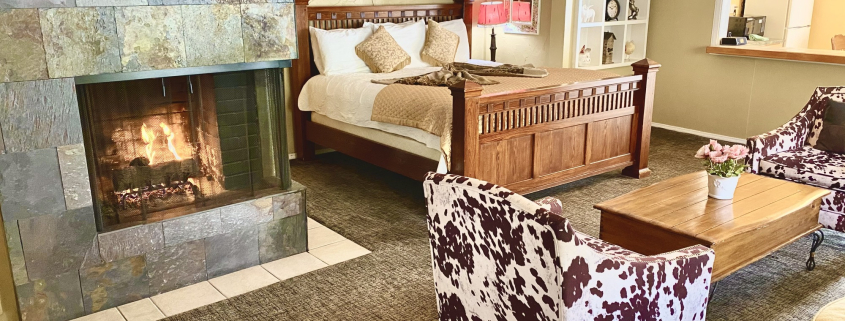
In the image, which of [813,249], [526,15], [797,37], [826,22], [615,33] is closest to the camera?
[813,249]

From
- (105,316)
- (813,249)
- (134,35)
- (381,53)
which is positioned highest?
(134,35)

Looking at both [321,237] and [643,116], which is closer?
[321,237]

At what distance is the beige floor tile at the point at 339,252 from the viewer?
338 cm

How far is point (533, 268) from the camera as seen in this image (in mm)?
1782

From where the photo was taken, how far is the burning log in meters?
2.90

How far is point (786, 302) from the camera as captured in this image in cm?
285

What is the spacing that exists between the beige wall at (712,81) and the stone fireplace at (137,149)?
14.5ft

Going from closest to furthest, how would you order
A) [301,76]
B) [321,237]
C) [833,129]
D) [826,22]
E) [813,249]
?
[813,249]
[321,237]
[833,129]
[301,76]
[826,22]

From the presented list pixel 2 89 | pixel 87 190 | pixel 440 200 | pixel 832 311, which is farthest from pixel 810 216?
pixel 2 89

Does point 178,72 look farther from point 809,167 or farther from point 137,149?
point 809,167

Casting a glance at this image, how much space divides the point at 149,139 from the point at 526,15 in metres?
4.22

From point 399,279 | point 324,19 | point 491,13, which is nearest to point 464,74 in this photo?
point 324,19

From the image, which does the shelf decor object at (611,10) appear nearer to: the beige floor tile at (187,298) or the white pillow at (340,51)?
the white pillow at (340,51)

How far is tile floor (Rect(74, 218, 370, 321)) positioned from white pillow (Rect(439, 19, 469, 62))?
8.35ft
